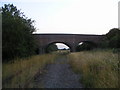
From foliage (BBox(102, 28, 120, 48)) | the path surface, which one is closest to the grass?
Answer: the path surface

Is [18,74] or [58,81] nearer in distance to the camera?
[58,81]

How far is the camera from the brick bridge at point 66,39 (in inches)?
2386

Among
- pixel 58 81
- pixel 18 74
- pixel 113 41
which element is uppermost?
pixel 113 41

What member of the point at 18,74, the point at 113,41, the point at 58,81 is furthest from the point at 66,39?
the point at 58,81

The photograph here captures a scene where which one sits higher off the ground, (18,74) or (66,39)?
(66,39)

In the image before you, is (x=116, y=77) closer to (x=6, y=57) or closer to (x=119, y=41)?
(x=6, y=57)

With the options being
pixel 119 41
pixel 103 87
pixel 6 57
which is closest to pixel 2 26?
pixel 6 57

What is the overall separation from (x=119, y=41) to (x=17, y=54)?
2350cm

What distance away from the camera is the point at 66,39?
205 ft

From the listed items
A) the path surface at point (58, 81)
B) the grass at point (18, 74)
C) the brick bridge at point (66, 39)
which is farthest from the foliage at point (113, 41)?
the path surface at point (58, 81)

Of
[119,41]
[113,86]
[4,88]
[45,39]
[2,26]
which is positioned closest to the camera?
[113,86]

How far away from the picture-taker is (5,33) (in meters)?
15.2

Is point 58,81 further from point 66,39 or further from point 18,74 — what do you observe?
point 66,39

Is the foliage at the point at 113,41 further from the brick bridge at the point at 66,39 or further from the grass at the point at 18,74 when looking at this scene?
the grass at the point at 18,74
